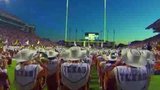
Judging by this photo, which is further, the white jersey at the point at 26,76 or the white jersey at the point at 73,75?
the white jersey at the point at 73,75

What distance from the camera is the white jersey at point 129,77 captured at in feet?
25.1

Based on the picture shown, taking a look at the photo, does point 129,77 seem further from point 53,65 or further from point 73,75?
point 53,65

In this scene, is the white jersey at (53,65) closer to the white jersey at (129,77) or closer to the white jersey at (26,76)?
the white jersey at (26,76)

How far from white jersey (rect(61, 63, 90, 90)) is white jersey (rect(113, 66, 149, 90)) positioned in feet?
3.86

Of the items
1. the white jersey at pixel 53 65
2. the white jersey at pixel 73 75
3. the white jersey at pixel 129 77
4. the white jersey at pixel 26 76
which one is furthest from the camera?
the white jersey at pixel 53 65

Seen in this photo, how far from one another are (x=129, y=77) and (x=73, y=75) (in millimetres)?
1436

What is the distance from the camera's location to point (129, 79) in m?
7.67

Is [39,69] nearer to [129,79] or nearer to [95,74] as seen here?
[129,79]

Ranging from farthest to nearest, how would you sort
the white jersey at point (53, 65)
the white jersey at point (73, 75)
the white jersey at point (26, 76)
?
the white jersey at point (53, 65) < the white jersey at point (73, 75) < the white jersey at point (26, 76)

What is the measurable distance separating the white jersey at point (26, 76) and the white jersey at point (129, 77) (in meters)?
1.71

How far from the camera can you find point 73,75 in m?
8.70

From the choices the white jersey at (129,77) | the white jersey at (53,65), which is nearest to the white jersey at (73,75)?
the white jersey at (129,77)

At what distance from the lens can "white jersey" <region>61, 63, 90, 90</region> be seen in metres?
8.68

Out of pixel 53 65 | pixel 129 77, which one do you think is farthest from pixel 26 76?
pixel 53 65
